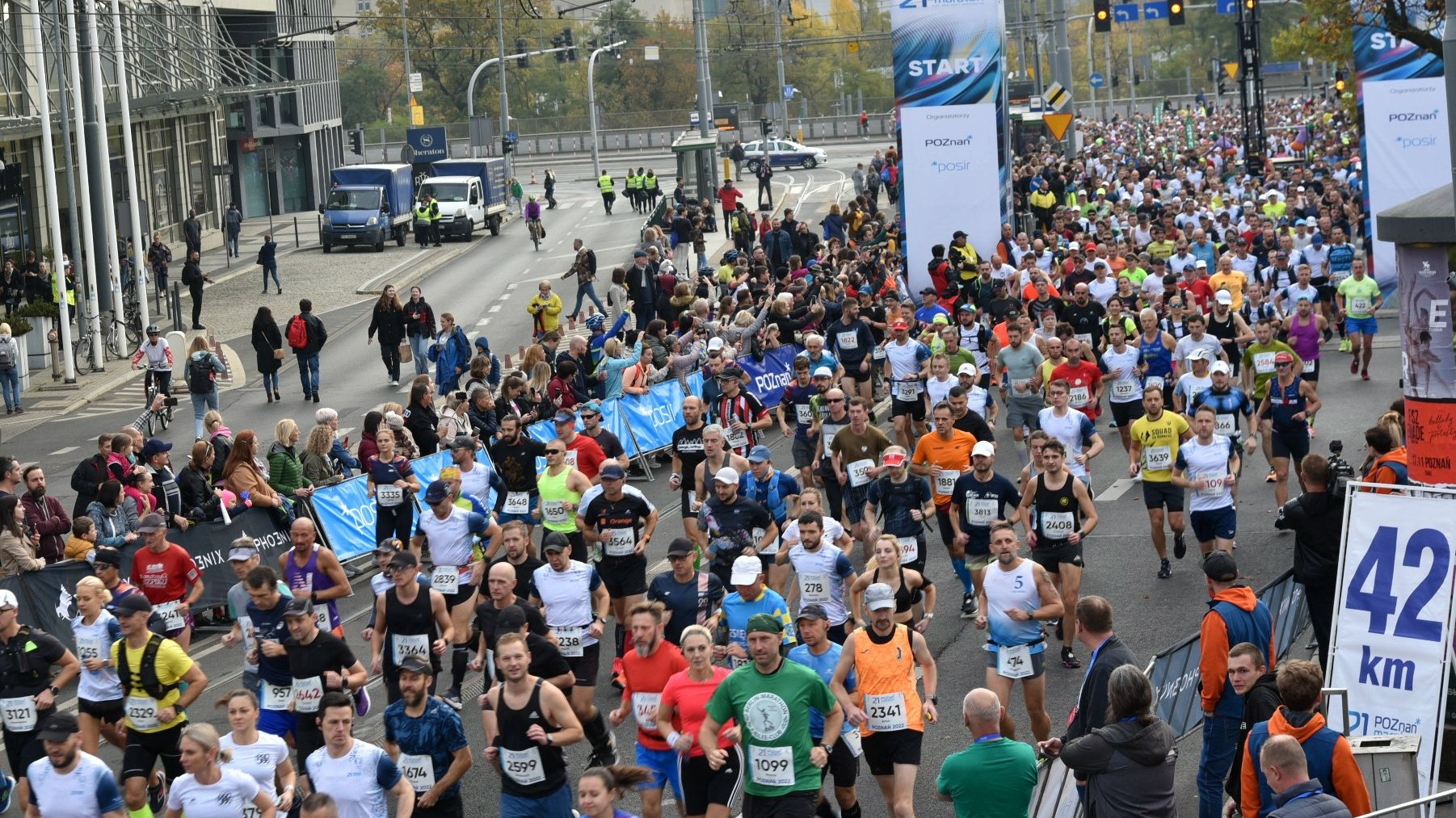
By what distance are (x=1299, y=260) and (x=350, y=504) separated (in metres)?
14.3

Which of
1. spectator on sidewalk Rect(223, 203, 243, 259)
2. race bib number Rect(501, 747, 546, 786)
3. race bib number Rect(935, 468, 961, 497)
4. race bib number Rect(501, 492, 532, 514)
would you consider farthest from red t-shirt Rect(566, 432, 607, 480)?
spectator on sidewalk Rect(223, 203, 243, 259)

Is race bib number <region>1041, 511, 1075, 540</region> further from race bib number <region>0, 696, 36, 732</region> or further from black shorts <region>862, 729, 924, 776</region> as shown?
race bib number <region>0, 696, 36, 732</region>

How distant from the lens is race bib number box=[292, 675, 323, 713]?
33.9 feet

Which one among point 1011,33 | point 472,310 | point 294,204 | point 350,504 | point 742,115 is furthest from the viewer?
point 742,115

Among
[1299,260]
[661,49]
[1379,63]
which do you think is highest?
[661,49]

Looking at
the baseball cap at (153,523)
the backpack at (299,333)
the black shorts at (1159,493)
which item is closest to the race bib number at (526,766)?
the baseball cap at (153,523)

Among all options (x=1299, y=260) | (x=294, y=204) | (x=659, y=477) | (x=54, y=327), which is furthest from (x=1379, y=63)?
(x=294, y=204)

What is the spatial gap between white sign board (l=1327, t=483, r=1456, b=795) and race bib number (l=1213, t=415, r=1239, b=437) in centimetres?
532

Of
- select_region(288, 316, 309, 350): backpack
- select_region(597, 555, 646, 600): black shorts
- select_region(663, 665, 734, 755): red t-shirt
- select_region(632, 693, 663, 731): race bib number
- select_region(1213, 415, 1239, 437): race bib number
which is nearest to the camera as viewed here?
select_region(663, 665, 734, 755): red t-shirt

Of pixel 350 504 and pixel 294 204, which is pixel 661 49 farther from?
pixel 350 504

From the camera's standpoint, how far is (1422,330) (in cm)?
1045

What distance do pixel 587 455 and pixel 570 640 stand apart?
3.86m

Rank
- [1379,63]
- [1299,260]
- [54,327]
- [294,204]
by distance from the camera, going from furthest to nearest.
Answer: [294,204] < [54,327] < [1379,63] < [1299,260]

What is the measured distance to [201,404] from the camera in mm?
25094
